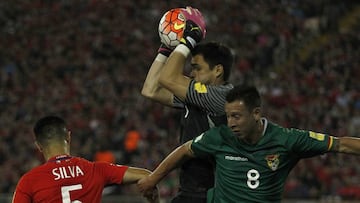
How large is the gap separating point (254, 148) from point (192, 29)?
3.54 feet

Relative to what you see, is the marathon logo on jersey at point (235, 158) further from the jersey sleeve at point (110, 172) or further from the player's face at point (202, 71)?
the jersey sleeve at point (110, 172)

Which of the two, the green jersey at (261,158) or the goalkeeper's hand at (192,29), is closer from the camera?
the green jersey at (261,158)

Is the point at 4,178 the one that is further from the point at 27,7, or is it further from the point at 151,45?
the point at 27,7

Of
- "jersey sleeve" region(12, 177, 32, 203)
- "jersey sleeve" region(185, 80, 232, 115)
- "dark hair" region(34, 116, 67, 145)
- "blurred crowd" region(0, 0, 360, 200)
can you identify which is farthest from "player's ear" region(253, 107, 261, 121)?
"blurred crowd" region(0, 0, 360, 200)

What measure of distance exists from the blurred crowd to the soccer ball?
7147 millimetres

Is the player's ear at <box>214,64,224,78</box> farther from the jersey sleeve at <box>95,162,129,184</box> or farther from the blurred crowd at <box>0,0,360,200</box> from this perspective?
the blurred crowd at <box>0,0,360,200</box>

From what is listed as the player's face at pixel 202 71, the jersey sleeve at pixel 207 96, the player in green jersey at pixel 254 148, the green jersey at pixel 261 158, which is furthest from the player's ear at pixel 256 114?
the player's face at pixel 202 71

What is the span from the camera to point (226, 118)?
603cm

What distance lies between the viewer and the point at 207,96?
5887 mm

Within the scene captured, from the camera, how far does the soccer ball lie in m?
6.23

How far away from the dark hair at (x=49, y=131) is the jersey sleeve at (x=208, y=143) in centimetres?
92

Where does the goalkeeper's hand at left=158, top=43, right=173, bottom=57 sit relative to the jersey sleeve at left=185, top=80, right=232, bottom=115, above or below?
above

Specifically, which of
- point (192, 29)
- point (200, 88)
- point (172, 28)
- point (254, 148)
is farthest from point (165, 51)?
point (254, 148)

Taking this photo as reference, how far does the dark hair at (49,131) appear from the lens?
5.85 m
